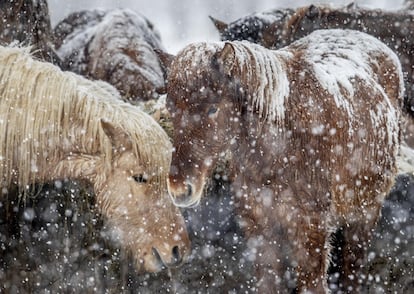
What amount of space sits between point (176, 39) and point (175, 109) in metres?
20.7

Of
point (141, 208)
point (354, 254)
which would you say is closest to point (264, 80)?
point (141, 208)

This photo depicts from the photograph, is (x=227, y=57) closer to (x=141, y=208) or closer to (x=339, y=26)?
(x=141, y=208)

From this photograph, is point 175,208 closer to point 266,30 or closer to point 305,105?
point 305,105

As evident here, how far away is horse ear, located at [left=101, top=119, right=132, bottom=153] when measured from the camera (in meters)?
3.41

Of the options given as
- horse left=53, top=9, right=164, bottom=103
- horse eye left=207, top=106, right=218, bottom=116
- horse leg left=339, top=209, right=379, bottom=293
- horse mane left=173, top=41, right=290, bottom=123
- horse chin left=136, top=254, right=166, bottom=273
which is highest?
horse mane left=173, top=41, right=290, bottom=123

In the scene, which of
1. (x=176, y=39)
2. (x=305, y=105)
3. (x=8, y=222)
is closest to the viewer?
(x=305, y=105)

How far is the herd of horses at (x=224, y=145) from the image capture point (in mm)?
3193

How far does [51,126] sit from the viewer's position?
11.7 ft

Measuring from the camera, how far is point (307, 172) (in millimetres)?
3498

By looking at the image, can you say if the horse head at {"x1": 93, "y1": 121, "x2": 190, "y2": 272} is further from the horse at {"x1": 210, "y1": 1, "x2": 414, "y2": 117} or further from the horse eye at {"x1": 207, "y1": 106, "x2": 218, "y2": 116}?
the horse at {"x1": 210, "y1": 1, "x2": 414, "y2": 117}

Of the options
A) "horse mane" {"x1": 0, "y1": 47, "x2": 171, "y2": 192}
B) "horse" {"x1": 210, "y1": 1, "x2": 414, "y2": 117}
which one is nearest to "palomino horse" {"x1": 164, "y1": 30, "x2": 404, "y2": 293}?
"horse mane" {"x1": 0, "y1": 47, "x2": 171, "y2": 192}

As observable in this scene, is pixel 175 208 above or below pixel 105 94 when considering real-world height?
below

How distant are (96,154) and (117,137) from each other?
0.75 ft

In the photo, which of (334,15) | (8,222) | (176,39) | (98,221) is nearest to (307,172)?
(98,221)
